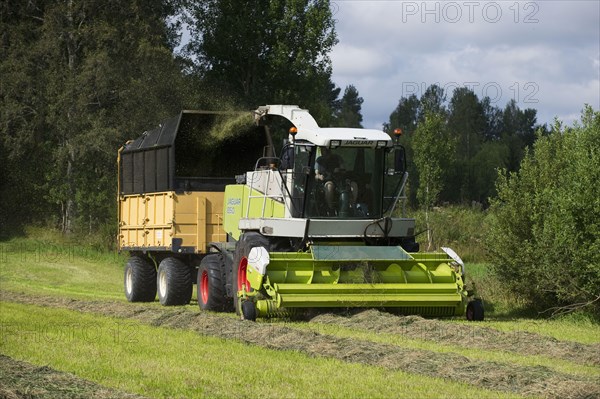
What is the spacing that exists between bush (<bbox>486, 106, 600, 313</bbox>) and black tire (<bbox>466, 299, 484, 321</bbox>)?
1.47 meters

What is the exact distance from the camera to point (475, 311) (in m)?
16.5

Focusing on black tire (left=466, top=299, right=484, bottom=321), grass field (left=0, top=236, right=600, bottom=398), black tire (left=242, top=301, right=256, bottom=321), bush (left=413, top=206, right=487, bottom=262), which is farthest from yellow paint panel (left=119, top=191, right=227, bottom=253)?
bush (left=413, top=206, right=487, bottom=262)

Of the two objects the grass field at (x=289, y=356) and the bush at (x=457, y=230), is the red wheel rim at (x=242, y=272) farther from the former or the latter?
the bush at (x=457, y=230)

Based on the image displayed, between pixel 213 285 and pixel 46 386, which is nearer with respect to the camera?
pixel 46 386

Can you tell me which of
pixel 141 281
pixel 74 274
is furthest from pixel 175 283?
pixel 74 274

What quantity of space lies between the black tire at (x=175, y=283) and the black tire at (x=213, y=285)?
193 cm

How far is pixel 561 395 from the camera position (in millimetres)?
8852

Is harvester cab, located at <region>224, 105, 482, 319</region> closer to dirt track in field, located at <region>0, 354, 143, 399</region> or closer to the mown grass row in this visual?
the mown grass row

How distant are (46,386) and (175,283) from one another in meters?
11.7

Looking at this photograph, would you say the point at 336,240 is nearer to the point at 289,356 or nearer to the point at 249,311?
the point at 249,311

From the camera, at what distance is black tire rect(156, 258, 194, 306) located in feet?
68.8

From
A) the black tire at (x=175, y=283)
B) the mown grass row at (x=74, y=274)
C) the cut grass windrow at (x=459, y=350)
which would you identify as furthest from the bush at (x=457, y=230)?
the cut grass windrow at (x=459, y=350)

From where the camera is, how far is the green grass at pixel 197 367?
9414 millimetres

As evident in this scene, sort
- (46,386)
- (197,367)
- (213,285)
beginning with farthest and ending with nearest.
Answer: (213,285) < (197,367) < (46,386)
